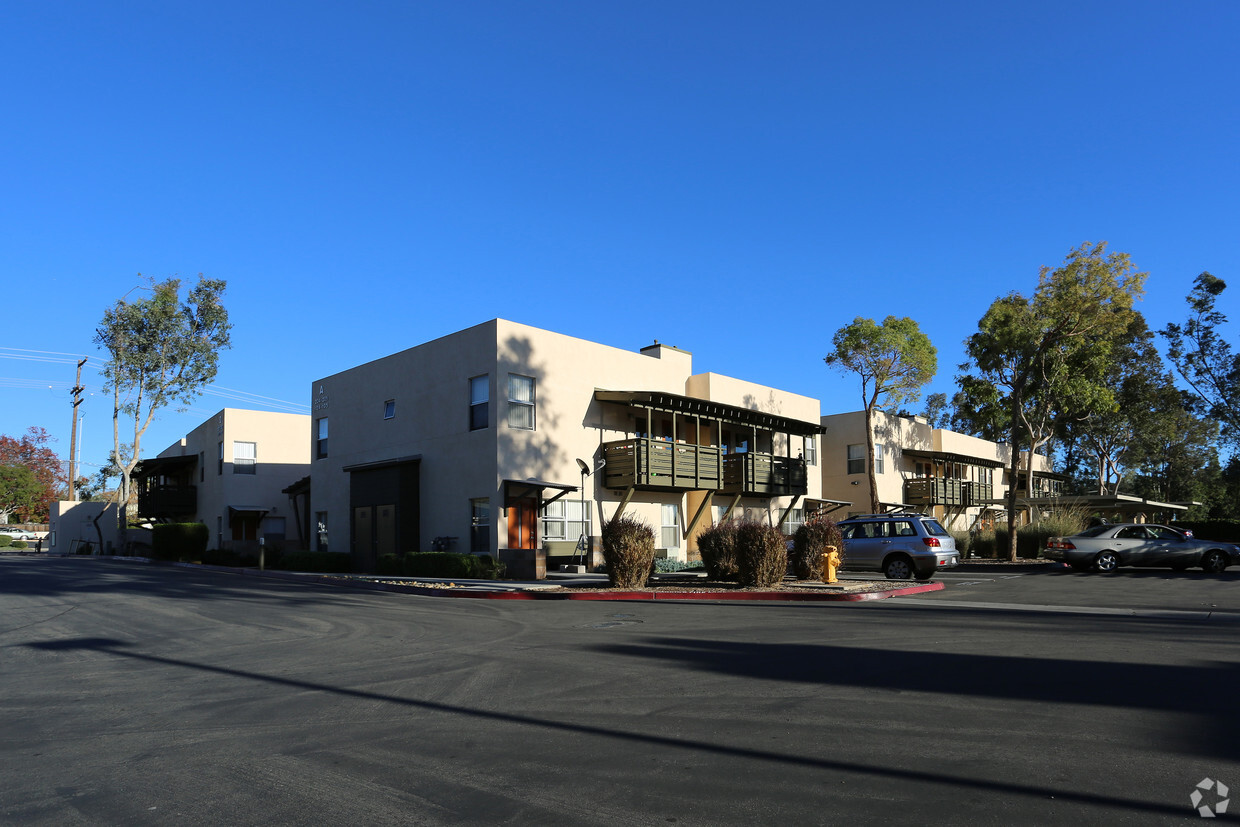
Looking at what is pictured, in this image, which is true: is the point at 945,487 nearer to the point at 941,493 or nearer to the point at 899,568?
the point at 941,493

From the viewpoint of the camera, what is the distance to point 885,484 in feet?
148

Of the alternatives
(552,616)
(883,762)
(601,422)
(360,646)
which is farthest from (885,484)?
(883,762)

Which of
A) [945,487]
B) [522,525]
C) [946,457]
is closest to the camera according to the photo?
[522,525]

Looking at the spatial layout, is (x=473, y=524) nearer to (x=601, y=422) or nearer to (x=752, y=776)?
(x=601, y=422)

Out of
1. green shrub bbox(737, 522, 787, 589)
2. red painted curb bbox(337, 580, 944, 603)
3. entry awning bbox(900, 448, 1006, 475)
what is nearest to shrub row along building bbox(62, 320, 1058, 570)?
red painted curb bbox(337, 580, 944, 603)

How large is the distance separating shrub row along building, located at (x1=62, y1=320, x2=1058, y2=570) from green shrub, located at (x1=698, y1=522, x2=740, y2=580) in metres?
5.31

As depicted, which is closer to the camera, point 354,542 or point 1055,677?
point 1055,677

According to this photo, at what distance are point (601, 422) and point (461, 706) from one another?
21501mm

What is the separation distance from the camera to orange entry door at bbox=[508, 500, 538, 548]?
84.1 ft

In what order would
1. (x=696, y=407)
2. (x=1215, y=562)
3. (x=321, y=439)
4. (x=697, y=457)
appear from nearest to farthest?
(x=1215, y=562) → (x=696, y=407) → (x=697, y=457) → (x=321, y=439)

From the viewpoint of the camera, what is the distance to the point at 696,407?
94.9 feet

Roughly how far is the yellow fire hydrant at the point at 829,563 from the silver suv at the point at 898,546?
Answer: 3.45m

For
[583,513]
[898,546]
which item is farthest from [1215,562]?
[583,513]

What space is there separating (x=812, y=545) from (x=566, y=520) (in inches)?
344
